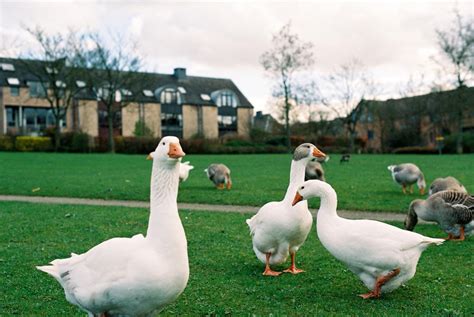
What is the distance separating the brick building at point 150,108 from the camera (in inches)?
2662

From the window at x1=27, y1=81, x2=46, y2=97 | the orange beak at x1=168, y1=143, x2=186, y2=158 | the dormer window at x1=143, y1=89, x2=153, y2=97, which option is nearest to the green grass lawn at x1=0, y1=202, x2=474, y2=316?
the orange beak at x1=168, y1=143, x2=186, y2=158

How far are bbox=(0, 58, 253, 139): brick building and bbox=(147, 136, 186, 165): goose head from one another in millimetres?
56947

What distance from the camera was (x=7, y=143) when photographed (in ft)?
182

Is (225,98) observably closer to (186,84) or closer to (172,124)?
(186,84)

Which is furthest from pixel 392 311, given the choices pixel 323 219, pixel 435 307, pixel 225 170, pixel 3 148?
pixel 3 148

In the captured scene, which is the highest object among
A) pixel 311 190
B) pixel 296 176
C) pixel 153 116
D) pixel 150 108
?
pixel 150 108

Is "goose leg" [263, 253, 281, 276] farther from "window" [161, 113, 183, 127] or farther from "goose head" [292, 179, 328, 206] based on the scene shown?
"window" [161, 113, 183, 127]

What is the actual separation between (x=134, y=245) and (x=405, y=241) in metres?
3.29

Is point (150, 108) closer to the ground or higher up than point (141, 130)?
higher up

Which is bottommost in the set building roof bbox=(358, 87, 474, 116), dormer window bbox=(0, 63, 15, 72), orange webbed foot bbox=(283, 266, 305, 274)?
orange webbed foot bbox=(283, 266, 305, 274)

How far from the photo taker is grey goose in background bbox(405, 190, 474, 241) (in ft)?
30.4

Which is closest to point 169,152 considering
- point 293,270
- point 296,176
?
point 296,176

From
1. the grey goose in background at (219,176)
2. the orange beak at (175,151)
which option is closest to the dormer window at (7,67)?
the grey goose in background at (219,176)

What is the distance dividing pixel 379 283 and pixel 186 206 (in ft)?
33.5
